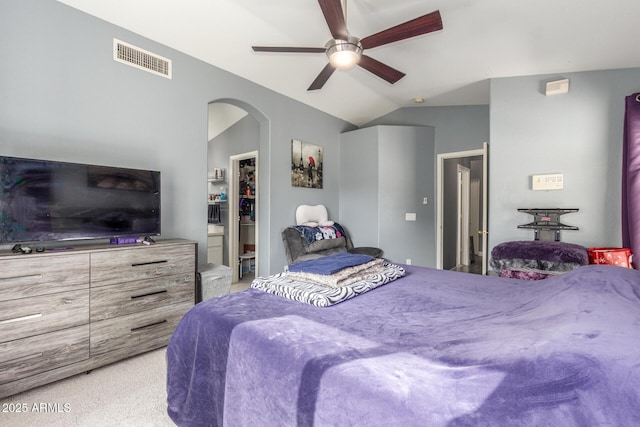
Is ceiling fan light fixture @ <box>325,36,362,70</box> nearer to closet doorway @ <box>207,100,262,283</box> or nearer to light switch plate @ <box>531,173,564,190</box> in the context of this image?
light switch plate @ <box>531,173,564,190</box>

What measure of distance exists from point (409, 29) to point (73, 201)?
2783mm

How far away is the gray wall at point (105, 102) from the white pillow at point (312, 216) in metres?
1.38

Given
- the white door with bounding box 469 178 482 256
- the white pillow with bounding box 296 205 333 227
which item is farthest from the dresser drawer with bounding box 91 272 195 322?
the white door with bounding box 469 178 482 256

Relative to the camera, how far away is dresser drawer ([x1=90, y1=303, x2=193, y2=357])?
218 centimetres

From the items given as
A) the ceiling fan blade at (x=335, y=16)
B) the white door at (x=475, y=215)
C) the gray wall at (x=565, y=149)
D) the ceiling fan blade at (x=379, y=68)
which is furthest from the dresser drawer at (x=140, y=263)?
the white door at (x=475, y=215)

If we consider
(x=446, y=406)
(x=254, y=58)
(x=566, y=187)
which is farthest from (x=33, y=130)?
(x=566, y=187)

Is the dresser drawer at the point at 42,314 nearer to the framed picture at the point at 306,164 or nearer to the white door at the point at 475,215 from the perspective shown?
the framed picture at the point at 306,164

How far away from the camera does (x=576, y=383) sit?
0.69m

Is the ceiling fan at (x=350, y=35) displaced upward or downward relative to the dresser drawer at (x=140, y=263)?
upward

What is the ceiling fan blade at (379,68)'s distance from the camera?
2.62 metres

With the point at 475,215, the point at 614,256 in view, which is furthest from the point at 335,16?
the point at 475,215

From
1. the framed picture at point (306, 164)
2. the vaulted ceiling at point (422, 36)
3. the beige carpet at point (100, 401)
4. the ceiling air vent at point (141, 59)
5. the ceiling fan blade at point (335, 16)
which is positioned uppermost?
the vaulted ceiling at point (422, 36)

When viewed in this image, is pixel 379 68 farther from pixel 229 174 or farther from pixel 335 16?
pixel 229 174

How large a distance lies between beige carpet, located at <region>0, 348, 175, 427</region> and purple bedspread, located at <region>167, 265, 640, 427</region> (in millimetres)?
524
